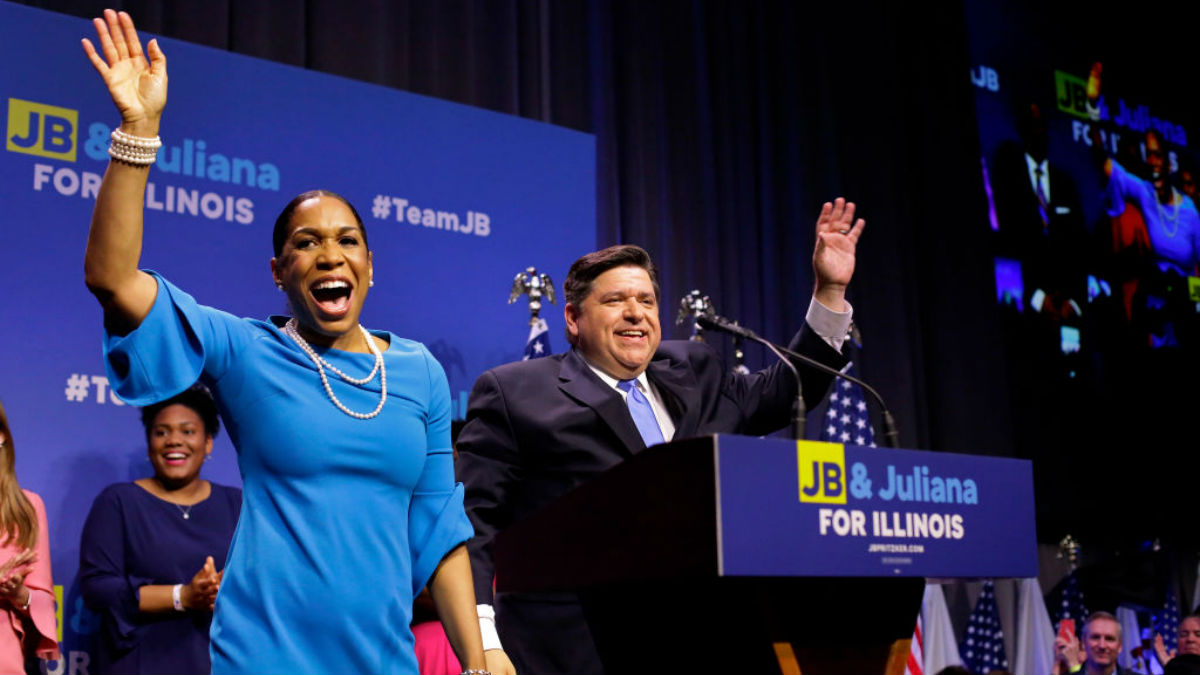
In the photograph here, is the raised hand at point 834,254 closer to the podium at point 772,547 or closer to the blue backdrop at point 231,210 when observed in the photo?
the podium at point 772,547

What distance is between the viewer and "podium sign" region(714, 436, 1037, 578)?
1.43 m

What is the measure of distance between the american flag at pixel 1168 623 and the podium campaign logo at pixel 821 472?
6657 millimetres

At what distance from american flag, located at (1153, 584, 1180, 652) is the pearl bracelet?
7.18 m

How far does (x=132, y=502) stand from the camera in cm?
358

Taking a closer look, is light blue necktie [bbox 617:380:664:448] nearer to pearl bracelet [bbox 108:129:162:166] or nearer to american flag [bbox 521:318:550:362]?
pearl bracelet [bbox 108:129:162:166]

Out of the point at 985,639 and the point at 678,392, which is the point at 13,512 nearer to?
the point at 678,392

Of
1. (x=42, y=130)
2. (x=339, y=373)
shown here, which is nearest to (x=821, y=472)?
(x=339, y=373)

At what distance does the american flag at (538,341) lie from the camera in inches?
174

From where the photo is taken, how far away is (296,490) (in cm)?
162

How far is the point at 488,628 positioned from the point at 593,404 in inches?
24.3

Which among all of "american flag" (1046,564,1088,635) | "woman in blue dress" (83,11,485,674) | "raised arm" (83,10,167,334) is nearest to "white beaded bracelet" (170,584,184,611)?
"woman in blue dress" (83,11,485,674)

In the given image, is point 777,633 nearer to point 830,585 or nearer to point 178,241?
point 830,585

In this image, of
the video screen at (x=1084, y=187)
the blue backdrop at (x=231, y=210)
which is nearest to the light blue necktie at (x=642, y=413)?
the blue backdrop at (x=231, y=210)

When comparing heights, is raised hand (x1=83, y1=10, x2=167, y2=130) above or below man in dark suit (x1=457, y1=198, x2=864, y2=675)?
above
